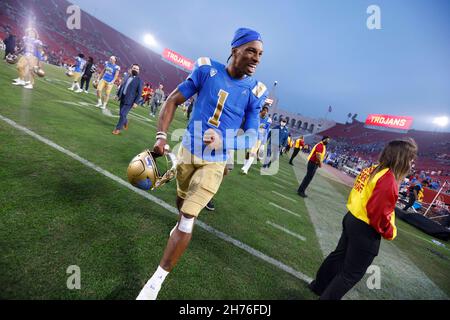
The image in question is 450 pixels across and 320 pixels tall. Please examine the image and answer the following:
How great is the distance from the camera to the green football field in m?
2.24

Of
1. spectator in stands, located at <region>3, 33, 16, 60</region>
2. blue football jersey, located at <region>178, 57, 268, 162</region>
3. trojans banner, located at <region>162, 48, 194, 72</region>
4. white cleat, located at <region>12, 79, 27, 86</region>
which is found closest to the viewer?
blue football jersey, located at <region>178, 57, 268, 162</region>

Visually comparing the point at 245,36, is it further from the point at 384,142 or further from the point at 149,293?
the point at 384,142

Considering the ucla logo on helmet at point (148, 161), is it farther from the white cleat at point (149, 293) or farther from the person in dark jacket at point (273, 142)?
the person in dark jacket at point (273, 142)

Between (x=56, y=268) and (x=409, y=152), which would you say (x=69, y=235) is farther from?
(x=409, y=152)

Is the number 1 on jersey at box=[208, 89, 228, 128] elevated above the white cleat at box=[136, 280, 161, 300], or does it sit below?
above

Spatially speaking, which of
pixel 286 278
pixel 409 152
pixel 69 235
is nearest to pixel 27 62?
pixel 69 235

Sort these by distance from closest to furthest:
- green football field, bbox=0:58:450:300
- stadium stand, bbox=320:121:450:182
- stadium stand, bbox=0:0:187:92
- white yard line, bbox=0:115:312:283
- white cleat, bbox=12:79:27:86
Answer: green football field, bbox=0:58:450:300
white yard line, bbox=0:115:312:283
white cleat, bbox=12:79:27:86
stadium stand, bbox=320:121:450:182
stadium stand, bbox=0:0:187:92

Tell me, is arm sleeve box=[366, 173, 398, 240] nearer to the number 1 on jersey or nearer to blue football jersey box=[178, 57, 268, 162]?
blue football jersey box=[178, 57, 268, 162]

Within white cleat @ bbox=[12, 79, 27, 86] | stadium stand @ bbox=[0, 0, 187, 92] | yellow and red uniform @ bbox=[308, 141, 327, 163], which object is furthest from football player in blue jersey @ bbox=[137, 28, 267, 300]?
stadium stand @ bbox=[0, 0, 187, 92]

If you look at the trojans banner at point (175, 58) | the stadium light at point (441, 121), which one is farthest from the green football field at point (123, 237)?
the trojans banner at point (175, 58)

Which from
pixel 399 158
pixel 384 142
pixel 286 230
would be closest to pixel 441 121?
pixel 384 142

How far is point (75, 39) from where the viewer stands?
159 feet

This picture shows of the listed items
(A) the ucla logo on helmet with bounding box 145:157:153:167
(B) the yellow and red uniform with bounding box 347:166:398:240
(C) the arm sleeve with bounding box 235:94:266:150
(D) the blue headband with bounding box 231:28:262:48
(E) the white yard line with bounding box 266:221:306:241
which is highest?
(D) the blue headband with bounding box 231:28:262:48

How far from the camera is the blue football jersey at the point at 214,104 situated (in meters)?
2.46
